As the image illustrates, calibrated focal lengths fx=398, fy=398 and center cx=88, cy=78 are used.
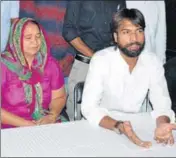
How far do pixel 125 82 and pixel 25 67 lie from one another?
66 centimetres

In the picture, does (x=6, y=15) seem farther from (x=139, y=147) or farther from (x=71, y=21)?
(x=139, y=147)

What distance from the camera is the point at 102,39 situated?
128 inches

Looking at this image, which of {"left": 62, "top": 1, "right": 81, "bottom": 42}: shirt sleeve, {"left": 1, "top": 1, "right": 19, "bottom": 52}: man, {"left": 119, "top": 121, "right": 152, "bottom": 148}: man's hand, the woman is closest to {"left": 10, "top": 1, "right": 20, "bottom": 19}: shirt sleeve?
{"left": 1, "top": 1, "right": 19, "bottom": 52}: man

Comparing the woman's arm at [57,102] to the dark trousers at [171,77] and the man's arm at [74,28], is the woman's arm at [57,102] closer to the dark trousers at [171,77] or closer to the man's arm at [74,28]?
the man's arm at [74,28]

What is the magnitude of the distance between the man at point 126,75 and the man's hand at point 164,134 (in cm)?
33

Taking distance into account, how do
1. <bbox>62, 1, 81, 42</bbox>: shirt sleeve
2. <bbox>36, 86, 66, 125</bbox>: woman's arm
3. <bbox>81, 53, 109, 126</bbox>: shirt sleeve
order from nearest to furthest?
<bbox>81, 53, 109, 126</bbox>: shirt sleeve → <bbox>36, 86, 66, 125</bbox>: woman's arm → <bbox>62, 1, 81, 42</bbox>: shirt sleeve

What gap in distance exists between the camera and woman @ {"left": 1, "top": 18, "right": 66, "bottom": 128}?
2.54 meters

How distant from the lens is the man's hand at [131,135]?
184cm

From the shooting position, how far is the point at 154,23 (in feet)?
11.5

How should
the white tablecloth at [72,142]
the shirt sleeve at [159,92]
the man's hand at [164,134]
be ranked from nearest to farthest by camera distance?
the white tablecloth at [72,142] → the man's hand at [164,134] → the shirt sleeve at [159,92]

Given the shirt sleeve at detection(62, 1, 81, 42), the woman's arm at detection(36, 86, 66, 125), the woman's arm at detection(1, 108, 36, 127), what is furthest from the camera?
the shirt sleeve at detection(62, 1, 81, 42)

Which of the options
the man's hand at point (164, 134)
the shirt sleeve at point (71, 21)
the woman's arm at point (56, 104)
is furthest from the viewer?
the shirt sleeve at point (71, 21)

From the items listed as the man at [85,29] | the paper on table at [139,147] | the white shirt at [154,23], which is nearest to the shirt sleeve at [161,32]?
the white shirt at [154,23]

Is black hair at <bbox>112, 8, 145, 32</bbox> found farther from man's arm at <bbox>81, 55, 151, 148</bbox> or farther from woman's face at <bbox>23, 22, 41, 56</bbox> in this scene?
woman's face at <bbox>23, 22, 41, 56</bbox>
